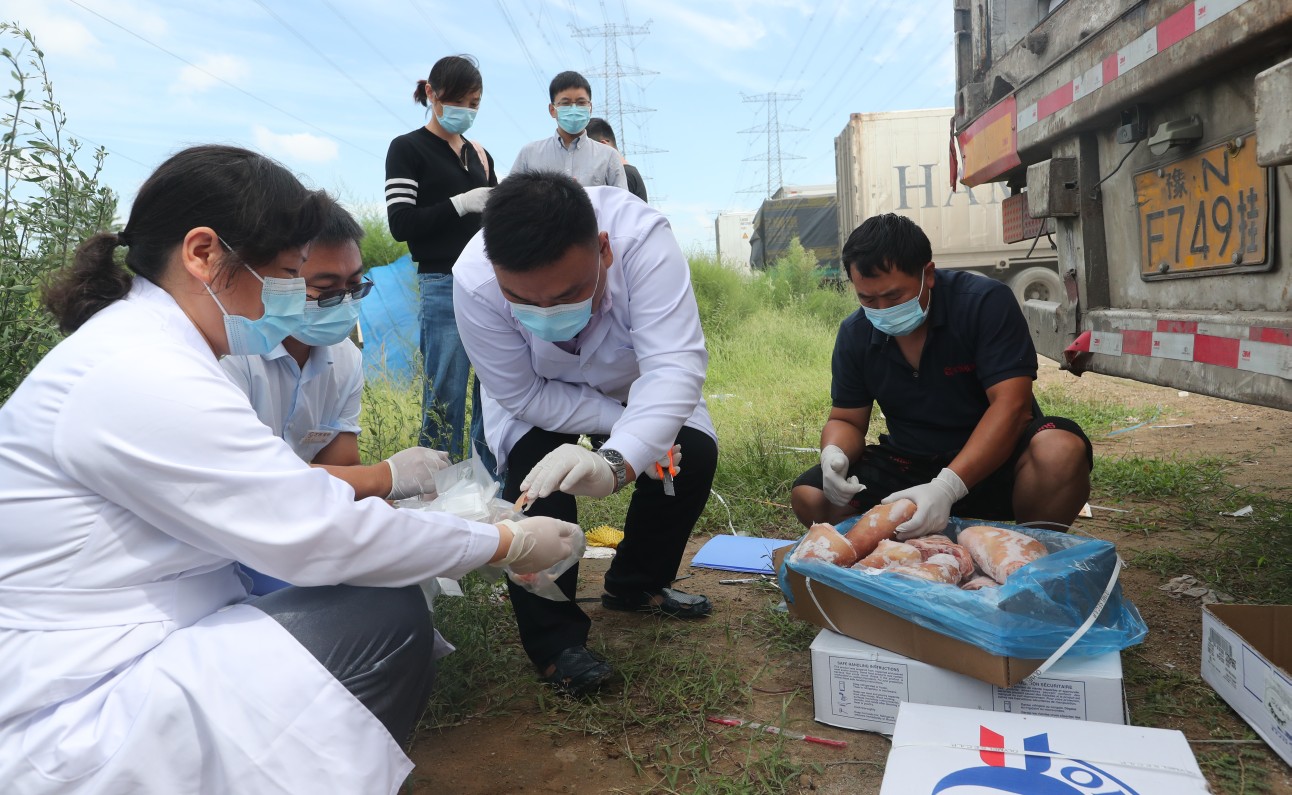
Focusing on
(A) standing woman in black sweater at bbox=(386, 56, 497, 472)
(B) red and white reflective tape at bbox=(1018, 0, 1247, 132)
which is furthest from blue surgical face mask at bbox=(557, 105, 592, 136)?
(B) red and white reflective tape at bbox=(1018, 0, 1247, 132)

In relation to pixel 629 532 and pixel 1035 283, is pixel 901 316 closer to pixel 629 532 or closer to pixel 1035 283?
pixel 629 532

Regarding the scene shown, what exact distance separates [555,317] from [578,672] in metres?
0.92

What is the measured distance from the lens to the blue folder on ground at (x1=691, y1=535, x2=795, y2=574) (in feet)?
10.7

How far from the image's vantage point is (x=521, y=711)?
7.56 feet

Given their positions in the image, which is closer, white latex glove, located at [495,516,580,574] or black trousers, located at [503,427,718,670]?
white latex glove, located at [495,516,580,574]

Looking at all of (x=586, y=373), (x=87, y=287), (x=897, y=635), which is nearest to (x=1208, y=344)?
(x=897, y=635)

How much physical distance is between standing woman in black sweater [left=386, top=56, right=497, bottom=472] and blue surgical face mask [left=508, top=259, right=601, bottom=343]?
148 centimetres

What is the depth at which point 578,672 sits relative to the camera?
230cm

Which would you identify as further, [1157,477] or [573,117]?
[573,117]

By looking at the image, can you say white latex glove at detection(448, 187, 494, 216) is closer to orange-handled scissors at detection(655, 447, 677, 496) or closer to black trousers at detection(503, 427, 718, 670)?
black trousers at detection(503, 427, 718, 670)

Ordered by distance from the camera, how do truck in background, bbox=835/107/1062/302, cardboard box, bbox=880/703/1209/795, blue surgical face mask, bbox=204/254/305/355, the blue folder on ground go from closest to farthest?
cardboard box, bbox=880/703/1209/795 < blue surgical face mask, bbox=204/254/305/355 < the blue folder on ground < truck in background, bbox=835/107/1062/302

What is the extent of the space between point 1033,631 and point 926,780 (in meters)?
0.49

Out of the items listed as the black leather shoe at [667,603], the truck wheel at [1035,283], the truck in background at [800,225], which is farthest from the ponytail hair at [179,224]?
the truck in background at [800,225]

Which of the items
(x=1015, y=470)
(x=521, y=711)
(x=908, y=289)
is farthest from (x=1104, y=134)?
(x=521, y=711)
